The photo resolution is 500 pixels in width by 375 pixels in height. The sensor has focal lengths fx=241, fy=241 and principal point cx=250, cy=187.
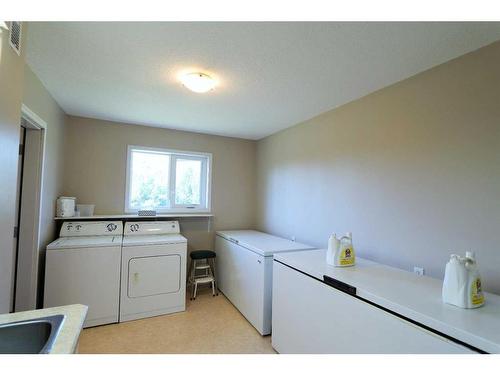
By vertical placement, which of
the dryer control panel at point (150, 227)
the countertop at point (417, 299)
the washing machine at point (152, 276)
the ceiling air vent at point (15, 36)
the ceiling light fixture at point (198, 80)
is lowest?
the washing machine at point (152, 276)

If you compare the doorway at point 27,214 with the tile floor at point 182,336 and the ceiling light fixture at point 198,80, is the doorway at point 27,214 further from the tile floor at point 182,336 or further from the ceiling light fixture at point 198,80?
the ceiling light fixture at point 198,80

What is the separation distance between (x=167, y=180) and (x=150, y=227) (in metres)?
0.76

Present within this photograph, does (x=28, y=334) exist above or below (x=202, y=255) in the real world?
above

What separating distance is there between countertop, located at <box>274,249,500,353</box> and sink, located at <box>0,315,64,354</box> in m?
1.49

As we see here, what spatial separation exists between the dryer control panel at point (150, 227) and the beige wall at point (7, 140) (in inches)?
75.8

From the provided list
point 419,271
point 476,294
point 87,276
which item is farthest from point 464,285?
point 87,276

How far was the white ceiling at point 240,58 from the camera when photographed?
1.43 meters

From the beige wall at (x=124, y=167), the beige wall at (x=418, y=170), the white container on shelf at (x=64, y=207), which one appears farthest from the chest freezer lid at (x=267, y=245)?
the white container on shelf at (x=64, y=207)

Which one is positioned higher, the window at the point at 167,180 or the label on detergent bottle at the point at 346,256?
the window at the point at 167,180

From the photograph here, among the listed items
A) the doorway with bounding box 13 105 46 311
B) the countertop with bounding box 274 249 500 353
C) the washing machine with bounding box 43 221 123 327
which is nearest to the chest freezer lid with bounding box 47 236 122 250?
the washing machine with bounding box 43 221 123 327

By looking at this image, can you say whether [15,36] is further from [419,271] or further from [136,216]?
[419,271]

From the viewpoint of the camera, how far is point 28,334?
985mm
